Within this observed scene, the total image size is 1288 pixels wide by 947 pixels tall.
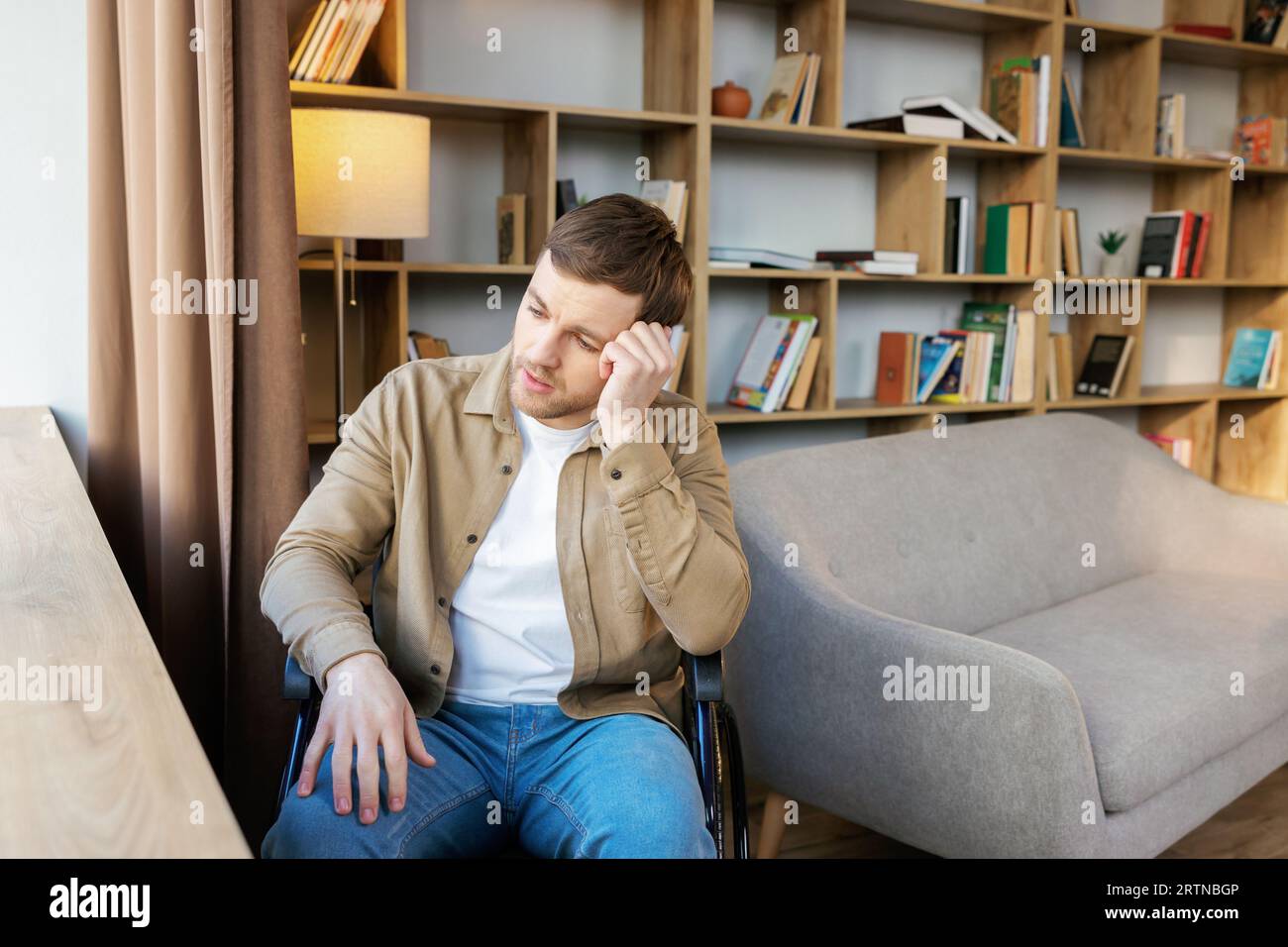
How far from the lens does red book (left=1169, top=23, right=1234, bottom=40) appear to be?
420 centimetres

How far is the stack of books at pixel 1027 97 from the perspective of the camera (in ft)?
12.6

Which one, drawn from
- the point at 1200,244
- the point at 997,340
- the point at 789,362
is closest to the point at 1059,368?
the point at 997,340

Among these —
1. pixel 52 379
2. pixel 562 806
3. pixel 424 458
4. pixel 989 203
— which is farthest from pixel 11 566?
pixel 989 203

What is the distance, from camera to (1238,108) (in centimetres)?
477

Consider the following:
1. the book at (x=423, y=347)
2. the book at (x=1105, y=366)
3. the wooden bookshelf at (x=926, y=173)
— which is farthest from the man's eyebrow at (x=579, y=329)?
the book at (x=1105, y=366)

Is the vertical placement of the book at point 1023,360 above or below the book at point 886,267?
below

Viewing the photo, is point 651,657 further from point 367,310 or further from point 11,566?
point 367,310

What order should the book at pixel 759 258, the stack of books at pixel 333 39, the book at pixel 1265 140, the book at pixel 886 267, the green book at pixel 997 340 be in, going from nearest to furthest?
the stack of books at pixel 333 39 → the book at pixel 759 258 → the book at pixel 886 267 → the green book at pixel 997 340 → the book at pixel 1265 140

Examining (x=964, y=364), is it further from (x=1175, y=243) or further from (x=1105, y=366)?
(x=1175, y=243)

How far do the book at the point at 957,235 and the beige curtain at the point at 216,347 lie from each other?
96.1 inches

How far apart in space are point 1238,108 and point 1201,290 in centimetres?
73

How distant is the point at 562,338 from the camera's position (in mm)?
1539

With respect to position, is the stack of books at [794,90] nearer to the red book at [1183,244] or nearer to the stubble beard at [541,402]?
the red book at [1183,244]

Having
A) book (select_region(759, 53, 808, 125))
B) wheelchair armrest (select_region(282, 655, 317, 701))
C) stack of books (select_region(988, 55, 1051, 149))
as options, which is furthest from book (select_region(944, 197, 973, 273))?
wheelchair armrest (select_region(282, 655, 317, 701))
